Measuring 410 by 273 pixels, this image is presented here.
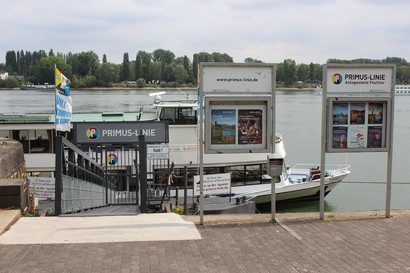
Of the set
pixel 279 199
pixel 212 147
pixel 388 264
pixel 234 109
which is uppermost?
pixel 234 109

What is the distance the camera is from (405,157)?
34.3 m

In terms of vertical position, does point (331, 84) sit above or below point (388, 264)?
above

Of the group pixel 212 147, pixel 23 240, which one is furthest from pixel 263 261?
pixel 23 240

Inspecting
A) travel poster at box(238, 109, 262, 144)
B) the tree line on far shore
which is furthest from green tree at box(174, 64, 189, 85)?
travel poster at box(238, 109, 262, 144)

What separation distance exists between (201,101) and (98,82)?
118 meters

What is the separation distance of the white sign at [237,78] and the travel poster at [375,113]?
1.65 metres

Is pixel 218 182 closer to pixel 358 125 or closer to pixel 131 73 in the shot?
pixel 358 125

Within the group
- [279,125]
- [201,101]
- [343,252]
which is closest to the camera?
[343,252]

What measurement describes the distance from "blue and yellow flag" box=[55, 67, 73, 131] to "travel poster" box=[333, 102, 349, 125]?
27.1 ft

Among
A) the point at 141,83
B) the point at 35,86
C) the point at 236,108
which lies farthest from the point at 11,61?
the point at 236,108

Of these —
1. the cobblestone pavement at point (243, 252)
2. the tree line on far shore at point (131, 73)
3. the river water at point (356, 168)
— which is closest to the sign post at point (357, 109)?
the cobblestone pavement at point (243, 252)

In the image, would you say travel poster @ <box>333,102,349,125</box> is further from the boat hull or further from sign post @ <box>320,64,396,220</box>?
the boat hull

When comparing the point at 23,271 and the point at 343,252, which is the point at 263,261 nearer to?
the point at 343,252

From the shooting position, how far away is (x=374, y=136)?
8.01 m
